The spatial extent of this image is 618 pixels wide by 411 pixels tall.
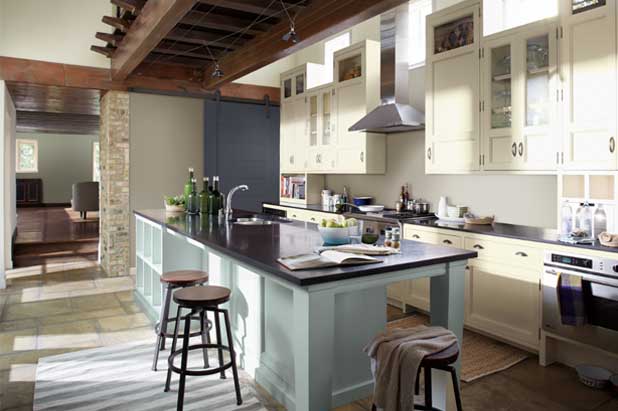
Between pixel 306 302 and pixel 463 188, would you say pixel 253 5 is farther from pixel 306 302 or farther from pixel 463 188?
pixel 306 302

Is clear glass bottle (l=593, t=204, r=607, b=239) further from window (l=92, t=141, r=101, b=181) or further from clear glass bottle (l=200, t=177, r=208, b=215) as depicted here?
window (l=92, t=141, r=101, b=181)

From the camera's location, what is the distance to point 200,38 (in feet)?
16.2

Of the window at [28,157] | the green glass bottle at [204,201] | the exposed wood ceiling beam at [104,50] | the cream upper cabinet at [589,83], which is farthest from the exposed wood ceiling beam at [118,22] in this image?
the window at [28,157]

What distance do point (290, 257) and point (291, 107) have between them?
193 inches

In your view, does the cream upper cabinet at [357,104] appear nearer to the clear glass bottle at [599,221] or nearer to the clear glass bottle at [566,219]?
the clear glass bottle at [566,219]

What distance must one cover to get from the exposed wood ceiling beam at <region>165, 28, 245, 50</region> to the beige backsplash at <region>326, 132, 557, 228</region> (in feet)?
6.89

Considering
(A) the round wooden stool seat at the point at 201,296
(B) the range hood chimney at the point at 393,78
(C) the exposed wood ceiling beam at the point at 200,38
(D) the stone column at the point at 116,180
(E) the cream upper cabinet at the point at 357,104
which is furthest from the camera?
(D) the stone column at the point at 116,180

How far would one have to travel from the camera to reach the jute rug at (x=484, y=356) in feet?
10.9

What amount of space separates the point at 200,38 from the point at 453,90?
259cm

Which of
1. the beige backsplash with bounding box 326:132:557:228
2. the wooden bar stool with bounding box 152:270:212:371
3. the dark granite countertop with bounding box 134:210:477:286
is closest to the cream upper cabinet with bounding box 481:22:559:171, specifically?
the beige backsplash with bounding box 326:132:557:228

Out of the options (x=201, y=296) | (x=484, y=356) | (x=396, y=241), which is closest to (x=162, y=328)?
(x=201, y=296)

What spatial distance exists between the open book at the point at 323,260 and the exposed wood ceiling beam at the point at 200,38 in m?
3.32

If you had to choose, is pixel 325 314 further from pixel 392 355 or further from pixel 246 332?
pixel 246 332

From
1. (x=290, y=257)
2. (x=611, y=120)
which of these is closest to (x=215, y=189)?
(x=290, y=257)
